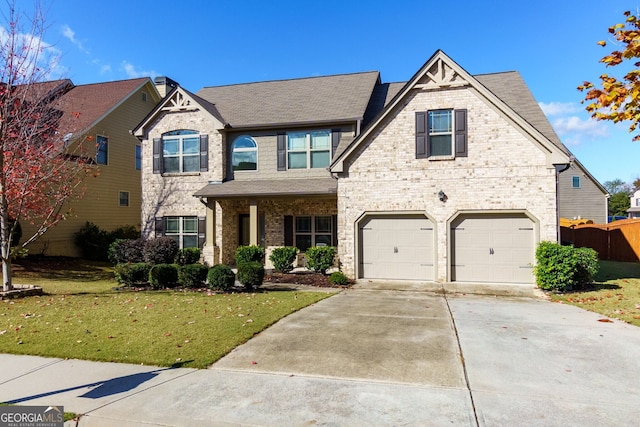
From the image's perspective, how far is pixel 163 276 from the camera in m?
11.8

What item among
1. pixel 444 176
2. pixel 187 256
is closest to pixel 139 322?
pixel 187 256

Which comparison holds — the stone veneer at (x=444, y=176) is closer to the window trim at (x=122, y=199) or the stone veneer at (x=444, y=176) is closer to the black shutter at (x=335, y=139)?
the black shutter at (x=335, y=139)

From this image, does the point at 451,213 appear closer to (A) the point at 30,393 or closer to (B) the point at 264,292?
(B) the point at 264,292

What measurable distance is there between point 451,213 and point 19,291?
12.9 metres

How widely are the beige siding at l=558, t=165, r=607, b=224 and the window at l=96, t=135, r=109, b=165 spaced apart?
33.3 meters

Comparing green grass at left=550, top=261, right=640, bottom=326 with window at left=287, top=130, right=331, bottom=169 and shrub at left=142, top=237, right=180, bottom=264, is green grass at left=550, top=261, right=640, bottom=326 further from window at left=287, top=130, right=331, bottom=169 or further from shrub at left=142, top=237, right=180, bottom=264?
shrub at left=142, top=237, right=180, bottom=264

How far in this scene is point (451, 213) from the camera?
1279cm

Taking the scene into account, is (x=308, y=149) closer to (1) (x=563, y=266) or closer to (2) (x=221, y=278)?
(2) (x=221, y=278)

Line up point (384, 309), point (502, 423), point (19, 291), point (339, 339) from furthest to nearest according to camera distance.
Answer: point (19, 291) < point (384, 309) < point (339, 339) < point (502, 423)

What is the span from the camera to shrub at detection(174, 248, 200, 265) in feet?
52.5

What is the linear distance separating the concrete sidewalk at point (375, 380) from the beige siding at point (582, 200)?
2886cm

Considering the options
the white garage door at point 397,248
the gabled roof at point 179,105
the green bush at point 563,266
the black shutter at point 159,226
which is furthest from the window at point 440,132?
the black shutter at point 159,226

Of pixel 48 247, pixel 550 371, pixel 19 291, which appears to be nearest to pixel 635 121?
pixel 550 371

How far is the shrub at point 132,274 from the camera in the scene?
1202 centimetres
